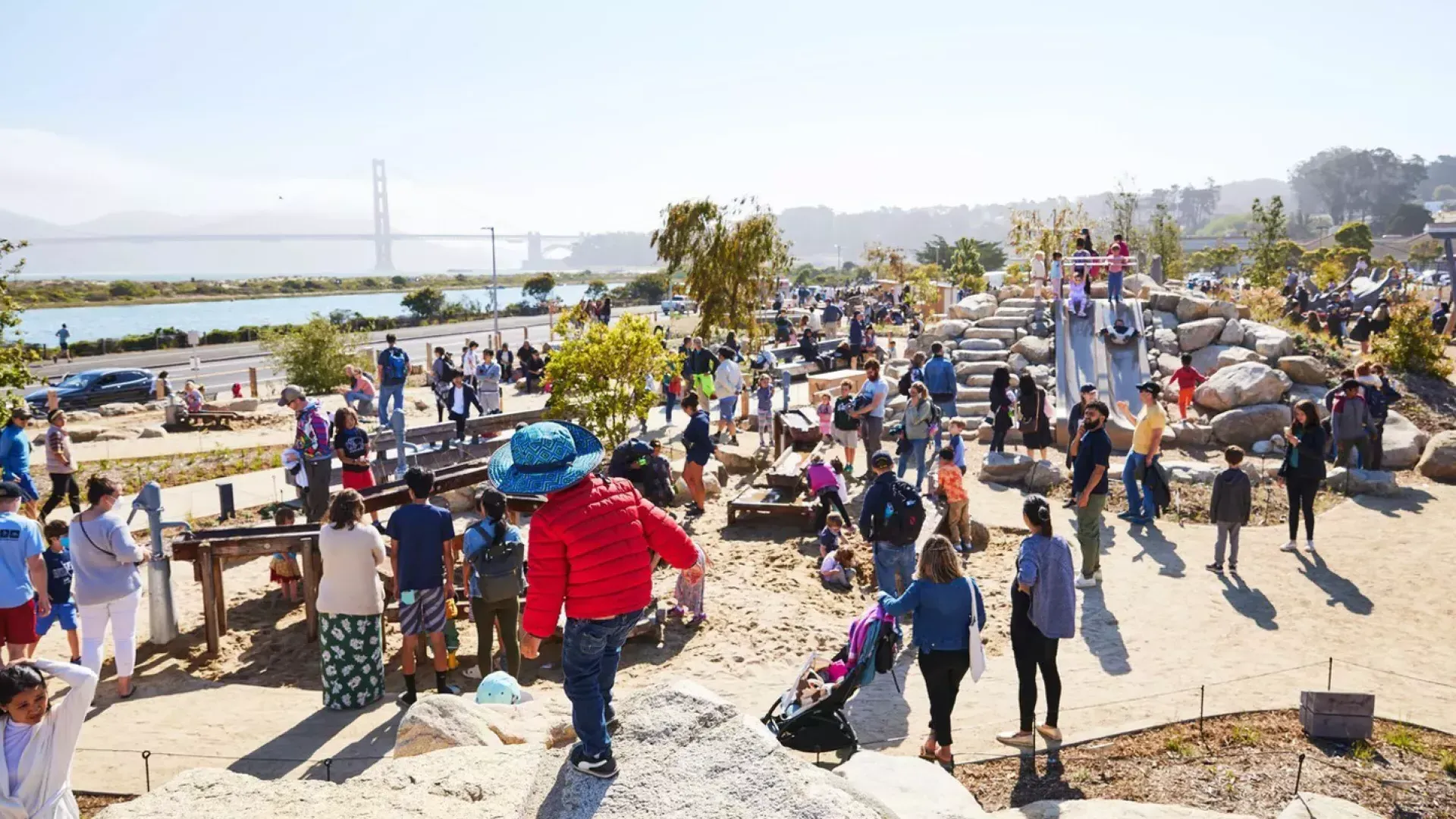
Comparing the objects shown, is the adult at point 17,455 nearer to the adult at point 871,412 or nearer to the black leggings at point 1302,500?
the adult at point 871,412

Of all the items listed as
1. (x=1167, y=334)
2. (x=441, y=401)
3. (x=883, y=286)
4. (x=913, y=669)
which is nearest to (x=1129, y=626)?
(x=913, y=669)

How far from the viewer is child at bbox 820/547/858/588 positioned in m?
9.65

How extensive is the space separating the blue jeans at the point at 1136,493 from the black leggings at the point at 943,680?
6.58 m

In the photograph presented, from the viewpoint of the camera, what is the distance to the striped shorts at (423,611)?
679 centimetres

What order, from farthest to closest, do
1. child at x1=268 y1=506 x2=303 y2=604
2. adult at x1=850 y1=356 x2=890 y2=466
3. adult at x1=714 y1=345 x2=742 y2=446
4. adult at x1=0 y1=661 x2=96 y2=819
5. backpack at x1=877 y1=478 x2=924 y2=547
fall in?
adult at x1=714 y1=345 x2=742 y2=446
adult at x1=850 y1=356 x2=890 y2=466
child at x1=268 y1=506 x2=303 y2=604
backpack at x1=877 y1=478 x2=924 y2=547
adult at x1=0 y1=661 x2=96 y2=819

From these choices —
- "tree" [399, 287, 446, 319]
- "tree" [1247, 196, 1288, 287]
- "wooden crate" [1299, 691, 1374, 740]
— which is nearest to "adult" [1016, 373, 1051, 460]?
"wooden crate" [1299, 691, 1374, 740]

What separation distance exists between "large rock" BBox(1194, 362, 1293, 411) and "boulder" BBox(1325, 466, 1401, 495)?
13.8 ft

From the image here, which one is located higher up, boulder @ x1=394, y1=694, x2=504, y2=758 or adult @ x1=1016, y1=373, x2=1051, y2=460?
adult @ x1=1016, y1=373, x2=1051, y2=460

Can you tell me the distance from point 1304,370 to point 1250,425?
10.6 feet

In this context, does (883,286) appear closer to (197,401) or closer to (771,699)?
(197,401)

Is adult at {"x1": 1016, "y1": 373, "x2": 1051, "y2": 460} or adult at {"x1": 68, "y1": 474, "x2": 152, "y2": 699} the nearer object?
adult at {"x1": 68, "y1": 474, "x2": 152, "y2": 699}

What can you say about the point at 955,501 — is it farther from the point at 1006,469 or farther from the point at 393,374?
the point at 393,374

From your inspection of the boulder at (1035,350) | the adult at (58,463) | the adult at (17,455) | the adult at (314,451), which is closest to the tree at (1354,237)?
the boulder at (1035,350)

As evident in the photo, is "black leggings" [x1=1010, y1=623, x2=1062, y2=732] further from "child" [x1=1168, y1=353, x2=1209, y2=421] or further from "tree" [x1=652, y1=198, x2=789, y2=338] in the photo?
"tree" [x1=652, y1=198, x2=789, y2=338]
